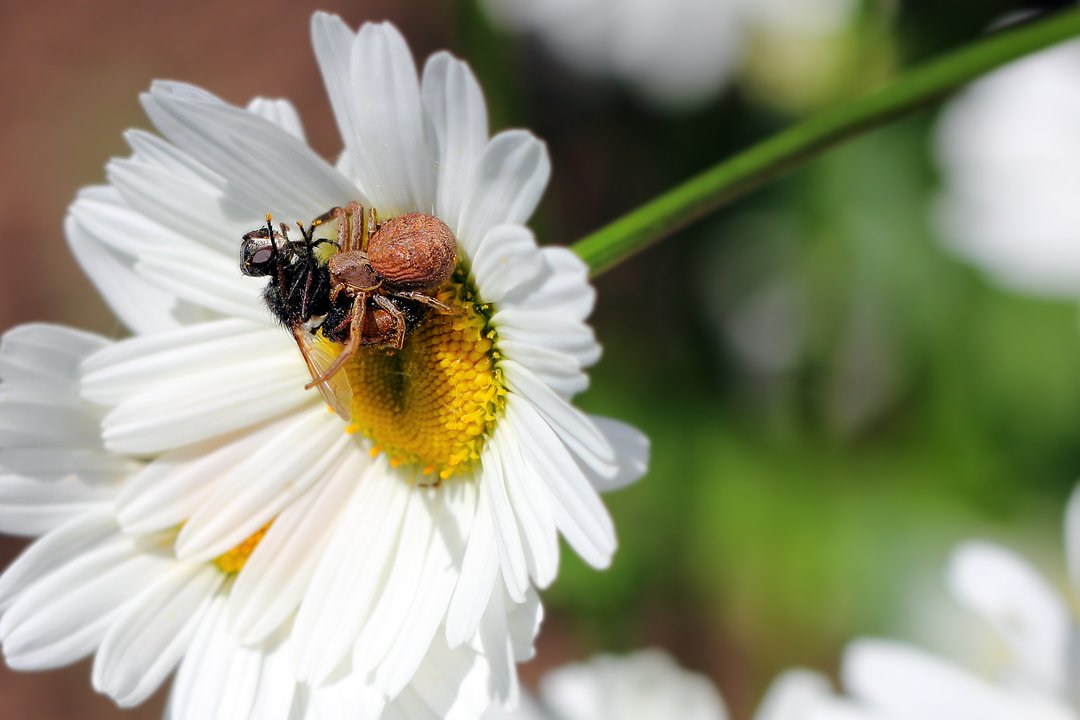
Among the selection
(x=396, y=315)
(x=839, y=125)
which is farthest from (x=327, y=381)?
(x=839, y=125)

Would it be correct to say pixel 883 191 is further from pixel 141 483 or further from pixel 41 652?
pixel 41 652

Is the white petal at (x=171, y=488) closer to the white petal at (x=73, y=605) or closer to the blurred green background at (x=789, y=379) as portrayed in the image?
the white petal at (x=73, y=605)

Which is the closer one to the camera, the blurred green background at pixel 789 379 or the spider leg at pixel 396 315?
the spider leg at pixel 396 315

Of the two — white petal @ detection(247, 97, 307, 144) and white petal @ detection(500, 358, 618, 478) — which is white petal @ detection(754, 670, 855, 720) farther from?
white petal @ detection(247, 97, 307, 144)

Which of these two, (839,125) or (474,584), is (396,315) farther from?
(839,125)

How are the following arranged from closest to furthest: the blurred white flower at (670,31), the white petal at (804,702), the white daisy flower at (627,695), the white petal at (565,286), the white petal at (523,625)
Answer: the white petal at (565,286), the white petal at (523,625), the white petal at (804,702), the white daisy flower at (627,695), the blurred white flower at (670,31)

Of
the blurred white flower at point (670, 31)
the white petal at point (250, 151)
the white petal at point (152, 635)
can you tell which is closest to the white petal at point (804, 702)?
the white petal at point (152, 635)

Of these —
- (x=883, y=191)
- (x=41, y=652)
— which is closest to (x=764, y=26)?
(x=883, y=191)
